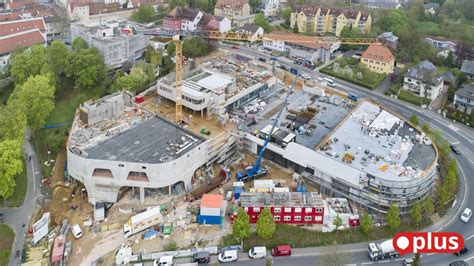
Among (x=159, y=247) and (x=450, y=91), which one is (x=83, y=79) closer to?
(x=159, y=247)

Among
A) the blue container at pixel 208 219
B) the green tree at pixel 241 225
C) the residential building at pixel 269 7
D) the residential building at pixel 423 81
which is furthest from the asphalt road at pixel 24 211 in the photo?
the residential building at pixel 269 7

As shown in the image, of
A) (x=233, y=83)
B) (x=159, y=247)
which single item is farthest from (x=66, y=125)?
(x=159, y=247)

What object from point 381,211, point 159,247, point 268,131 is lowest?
point 159,247

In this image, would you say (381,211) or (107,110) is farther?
(107,110)

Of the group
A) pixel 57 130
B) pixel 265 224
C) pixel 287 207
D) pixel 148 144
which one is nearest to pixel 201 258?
pixel 265 224

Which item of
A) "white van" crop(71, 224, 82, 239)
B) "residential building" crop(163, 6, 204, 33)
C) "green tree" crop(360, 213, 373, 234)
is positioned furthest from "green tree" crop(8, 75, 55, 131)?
"green tree" crop(360, 213, 373, 234)

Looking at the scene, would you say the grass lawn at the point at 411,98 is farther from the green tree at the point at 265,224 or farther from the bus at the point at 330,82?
the green tree at the point at 265,224
